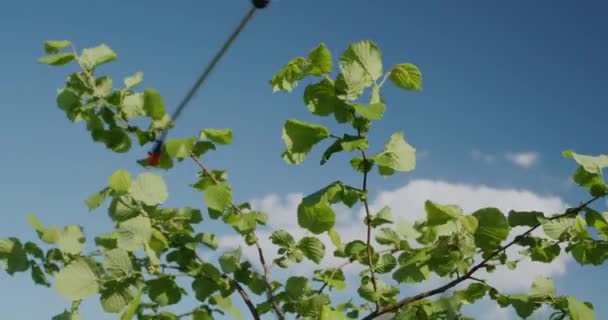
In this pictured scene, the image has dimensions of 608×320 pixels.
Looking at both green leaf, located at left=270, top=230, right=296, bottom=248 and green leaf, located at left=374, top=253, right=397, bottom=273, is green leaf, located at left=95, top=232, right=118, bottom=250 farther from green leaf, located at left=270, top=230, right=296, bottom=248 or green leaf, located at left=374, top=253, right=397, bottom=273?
green leaf, located at left=374, top=253, right=397, bottom=273

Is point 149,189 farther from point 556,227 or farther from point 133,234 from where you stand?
point 556,227

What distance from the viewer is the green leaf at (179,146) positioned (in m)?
2.07

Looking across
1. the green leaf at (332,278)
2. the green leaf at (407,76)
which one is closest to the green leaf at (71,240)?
the green leaf at (332,278)

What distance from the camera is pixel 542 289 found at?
2.18 metres

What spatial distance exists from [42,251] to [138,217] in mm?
586

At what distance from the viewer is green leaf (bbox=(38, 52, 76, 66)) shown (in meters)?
2.07

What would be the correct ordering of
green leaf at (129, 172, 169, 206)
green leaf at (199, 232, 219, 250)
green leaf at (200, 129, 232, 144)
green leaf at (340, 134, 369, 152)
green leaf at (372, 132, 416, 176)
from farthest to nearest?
1. green leaf at (199, 232, 219, 250)
2. green leaf at (200, 129, 232, 144)
3. green leaf at (129, 172, 169, 206)
4. green leaf at (372, 132, 416, 176)
5. green leaf at (340, 134, 369, 152)

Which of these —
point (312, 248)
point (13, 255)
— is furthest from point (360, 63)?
point (13, 255)

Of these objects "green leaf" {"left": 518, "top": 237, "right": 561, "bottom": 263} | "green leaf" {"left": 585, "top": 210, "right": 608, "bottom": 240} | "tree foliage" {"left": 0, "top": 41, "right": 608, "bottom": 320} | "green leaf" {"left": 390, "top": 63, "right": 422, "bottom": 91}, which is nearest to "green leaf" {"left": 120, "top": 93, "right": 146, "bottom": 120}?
"tree foliage" {"left": 0, "top": 41, "right": 608, "bottom": 320}

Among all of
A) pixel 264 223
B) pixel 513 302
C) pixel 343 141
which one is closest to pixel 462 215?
pixel 343 141

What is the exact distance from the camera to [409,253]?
7.86 ft

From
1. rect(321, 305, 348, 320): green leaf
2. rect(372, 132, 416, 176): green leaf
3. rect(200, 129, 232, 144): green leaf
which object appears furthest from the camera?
rect(200, 129, 232, 144): green leaf

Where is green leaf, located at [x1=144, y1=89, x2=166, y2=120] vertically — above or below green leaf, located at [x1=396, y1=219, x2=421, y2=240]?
below

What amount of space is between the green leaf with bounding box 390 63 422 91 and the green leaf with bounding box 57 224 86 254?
1.26 metres
